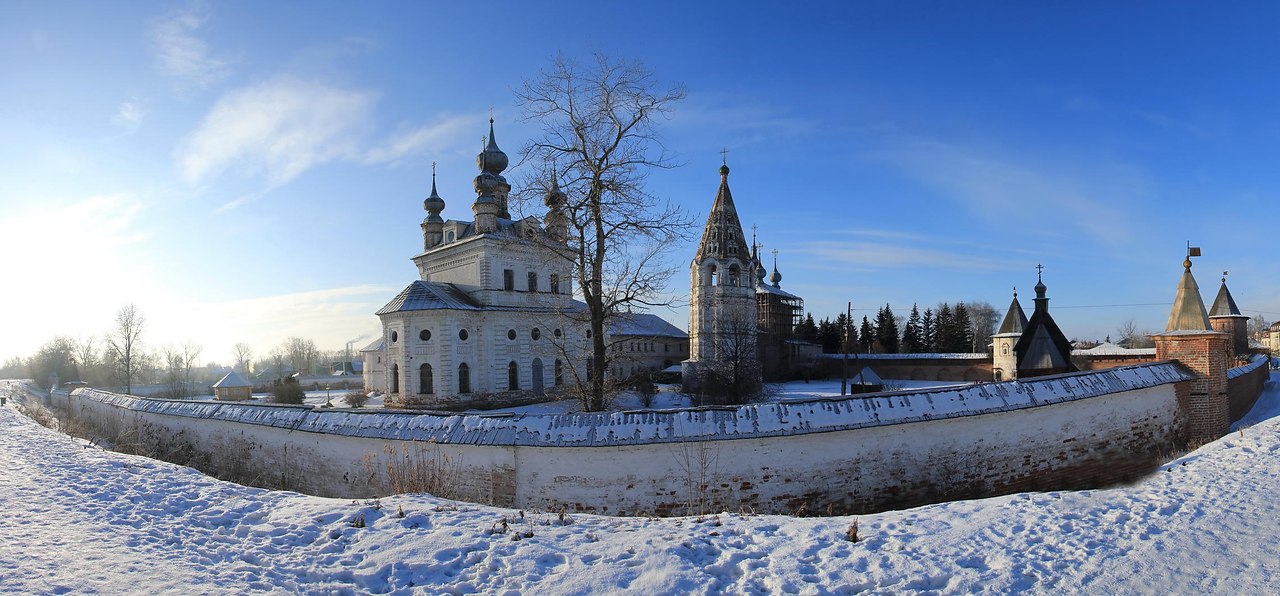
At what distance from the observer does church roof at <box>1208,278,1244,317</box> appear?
29.8m

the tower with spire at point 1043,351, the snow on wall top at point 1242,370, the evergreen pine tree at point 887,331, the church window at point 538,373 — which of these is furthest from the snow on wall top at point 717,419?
the evergreen pine tree at point 887,331

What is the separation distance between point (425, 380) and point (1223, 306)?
124 feet

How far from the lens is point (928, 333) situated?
5512 centimetres

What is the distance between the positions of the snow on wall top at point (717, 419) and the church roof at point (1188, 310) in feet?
11.4

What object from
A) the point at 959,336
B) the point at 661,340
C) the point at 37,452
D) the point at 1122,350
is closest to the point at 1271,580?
the point at 37,452

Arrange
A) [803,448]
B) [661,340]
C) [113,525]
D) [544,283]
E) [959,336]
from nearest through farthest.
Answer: [113,525], [803,448], [544,283], [661,340], [959,336]

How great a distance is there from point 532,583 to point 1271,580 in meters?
5.27

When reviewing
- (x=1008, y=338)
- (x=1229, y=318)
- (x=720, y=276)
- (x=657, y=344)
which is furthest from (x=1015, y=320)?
(x=657, y=344)

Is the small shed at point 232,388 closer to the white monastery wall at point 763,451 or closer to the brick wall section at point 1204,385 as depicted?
the white monastery wall at point 763,451

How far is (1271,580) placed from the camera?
14.6 feet

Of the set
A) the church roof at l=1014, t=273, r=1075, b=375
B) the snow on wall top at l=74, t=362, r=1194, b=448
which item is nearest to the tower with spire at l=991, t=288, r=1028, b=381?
the church roof at l=1014, t=273, r=1075, b=375

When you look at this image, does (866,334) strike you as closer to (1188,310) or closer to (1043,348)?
(1043,348)

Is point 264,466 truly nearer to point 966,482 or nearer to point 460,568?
point 460,568

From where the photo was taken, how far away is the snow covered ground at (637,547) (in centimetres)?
431
